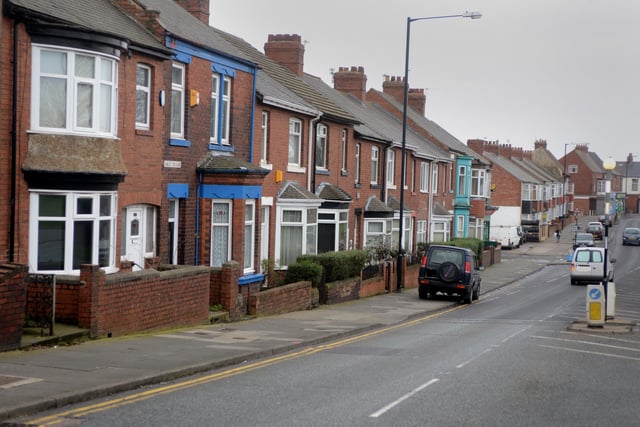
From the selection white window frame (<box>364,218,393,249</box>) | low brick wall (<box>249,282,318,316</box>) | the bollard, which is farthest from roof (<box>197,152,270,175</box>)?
white window frame (<box>364,218,393,249</box>)

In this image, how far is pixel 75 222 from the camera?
54.6 feet

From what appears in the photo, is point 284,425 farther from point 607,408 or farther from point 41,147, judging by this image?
point 41,147

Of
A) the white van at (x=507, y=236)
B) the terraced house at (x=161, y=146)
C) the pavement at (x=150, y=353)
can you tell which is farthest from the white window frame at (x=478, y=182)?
the pavement at (x=150, y=353)

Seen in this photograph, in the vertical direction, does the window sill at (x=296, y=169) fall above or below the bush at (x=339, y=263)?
above

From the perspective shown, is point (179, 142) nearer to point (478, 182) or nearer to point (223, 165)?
point (223, 165)

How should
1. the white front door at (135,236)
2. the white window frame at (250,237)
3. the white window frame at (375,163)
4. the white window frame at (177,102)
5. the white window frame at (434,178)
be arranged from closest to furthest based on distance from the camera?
1. the white front door at (135,236)
2. the white window frame at (177,102)
3. the white window frame at (250,237)
4. the white window frame at (375,163)
5. the white window frame at (434,178)

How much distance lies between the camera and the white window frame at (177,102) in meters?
21.0

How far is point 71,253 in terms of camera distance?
16531 millimetres

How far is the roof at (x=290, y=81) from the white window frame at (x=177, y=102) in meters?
8.70

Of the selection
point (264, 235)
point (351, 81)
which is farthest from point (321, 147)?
point (351, 81)

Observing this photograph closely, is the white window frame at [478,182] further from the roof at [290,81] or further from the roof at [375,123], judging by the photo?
the roof at [290,81]

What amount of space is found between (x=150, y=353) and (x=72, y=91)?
559cm

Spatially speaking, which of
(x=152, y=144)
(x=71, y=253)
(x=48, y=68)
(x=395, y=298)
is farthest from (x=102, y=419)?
(x=395, y=298)

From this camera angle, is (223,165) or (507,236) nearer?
(223,165)
